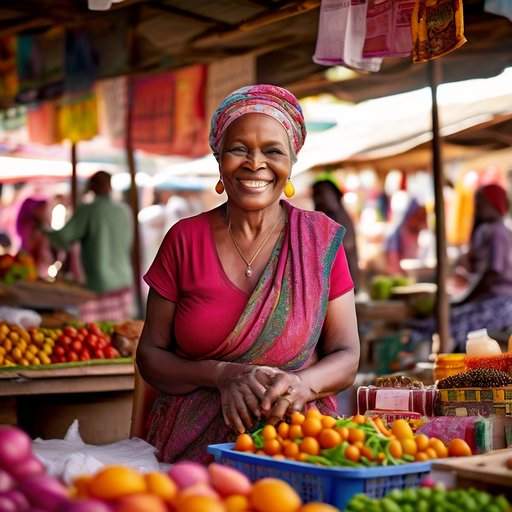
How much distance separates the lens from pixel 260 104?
9.71 ft

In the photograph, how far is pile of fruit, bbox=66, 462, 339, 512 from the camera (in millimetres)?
1697

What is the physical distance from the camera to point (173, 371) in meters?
2.98

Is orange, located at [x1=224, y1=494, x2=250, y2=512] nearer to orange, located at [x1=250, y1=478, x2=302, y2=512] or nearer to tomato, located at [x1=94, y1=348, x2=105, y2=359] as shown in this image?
orange, located at [x1=250, y1=478, x2=302, y2=512]

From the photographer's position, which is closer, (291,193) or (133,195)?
(291,193)

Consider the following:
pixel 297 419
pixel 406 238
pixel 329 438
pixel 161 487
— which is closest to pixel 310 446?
pixel 329 438

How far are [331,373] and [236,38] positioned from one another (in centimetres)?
462

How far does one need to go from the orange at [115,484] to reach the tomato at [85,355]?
322 cm

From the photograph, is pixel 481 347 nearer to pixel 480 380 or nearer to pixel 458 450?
pixel 480 380

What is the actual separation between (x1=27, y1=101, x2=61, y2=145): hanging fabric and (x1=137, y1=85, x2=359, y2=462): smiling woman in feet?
22.8

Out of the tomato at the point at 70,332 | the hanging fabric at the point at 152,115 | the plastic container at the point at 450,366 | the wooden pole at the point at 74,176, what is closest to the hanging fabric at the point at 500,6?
the plastic container at the point at 450,366

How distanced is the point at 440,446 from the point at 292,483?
409mm

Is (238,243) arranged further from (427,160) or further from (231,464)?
(427,160)

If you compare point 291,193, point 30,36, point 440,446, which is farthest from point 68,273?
point 440,446

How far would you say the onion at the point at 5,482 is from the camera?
1.79 metres
